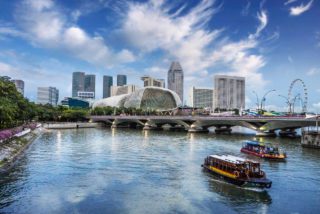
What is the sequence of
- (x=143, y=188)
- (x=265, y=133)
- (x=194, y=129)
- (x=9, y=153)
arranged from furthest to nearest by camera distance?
1. (x=194, y=129)
2. (x=265, y=133)
3. (x=9, y=153)
4. (x=143, y=188)

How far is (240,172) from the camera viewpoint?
40.2 metres

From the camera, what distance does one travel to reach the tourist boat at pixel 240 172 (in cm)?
3788

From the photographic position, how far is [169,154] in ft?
217

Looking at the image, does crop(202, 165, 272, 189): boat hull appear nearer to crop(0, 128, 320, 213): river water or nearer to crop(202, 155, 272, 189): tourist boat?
crop(202, 155, 272, 189): tourist boat

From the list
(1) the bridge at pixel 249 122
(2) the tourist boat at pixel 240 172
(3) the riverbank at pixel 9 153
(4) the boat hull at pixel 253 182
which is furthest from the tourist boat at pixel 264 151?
(3) the riverbank at pixel 9 153

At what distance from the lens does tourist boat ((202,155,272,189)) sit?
124ft

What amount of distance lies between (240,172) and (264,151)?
25843mm

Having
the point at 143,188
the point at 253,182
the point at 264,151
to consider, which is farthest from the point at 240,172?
the point at 264,151

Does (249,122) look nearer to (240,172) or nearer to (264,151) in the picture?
(264,151)

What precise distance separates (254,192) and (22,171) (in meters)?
30.0

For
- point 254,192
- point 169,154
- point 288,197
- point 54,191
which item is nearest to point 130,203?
point 54,191

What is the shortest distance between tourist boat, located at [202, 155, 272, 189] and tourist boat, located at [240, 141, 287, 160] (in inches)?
763

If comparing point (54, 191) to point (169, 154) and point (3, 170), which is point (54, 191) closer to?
point (3, 170)

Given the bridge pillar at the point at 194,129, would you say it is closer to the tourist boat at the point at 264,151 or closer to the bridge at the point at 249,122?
the bridge at the point at 249,122
